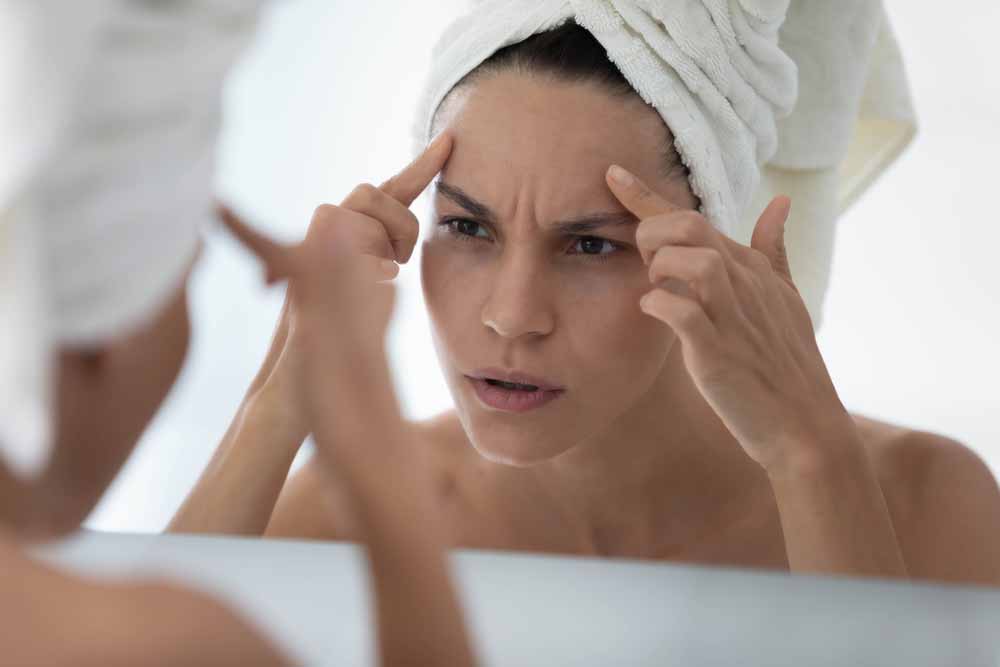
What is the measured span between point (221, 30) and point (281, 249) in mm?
117

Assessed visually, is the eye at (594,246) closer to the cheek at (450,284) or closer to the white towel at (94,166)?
the cheek at (450,284)

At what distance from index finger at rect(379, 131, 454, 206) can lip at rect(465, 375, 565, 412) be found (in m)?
0.18

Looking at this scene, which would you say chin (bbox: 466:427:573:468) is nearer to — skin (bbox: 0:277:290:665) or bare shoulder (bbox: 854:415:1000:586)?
bare shoulder (bbox: 854:415:1000:586)

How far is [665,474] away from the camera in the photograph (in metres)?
1.25

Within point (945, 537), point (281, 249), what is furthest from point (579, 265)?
point (281, 249)

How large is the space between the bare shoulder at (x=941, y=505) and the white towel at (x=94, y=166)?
3.15 feet

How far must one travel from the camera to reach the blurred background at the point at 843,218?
1.45 metres

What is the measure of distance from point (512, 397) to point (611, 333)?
101 mm

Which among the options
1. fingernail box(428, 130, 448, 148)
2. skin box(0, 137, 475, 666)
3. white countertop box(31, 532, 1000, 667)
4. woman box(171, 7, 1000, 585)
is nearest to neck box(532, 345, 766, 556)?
woman box(171, 7, 1000, 585)

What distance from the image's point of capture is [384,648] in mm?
469

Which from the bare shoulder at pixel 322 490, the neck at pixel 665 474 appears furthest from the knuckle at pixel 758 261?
the bare shoulder at pixel 322 490

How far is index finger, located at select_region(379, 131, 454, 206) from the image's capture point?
107cm

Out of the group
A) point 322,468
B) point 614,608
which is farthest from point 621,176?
point 322,468

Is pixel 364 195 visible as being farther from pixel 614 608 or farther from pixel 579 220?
pixel 614 608
